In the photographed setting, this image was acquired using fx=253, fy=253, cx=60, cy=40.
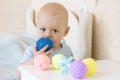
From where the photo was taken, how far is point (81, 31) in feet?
4.09

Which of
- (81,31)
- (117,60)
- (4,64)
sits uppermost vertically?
(81,31)

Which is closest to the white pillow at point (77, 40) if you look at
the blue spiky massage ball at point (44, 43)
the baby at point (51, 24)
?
the baby at point (51, 24)

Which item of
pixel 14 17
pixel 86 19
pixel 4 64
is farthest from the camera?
pixel 14 17

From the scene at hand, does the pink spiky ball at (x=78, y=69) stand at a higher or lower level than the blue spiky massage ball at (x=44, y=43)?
lower

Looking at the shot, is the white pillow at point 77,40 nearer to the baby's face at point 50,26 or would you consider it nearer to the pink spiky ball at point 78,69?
the baby's face at point 50,26

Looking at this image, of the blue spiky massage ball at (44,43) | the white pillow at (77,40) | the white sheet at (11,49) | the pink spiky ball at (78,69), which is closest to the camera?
the pink spiky ball at (78,69)

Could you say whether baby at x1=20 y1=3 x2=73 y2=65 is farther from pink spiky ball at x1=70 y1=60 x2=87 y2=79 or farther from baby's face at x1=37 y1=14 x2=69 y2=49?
pink spiky ball at x1=70 y1=60 x2=87 y2=79

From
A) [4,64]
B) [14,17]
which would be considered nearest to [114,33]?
[4,64]

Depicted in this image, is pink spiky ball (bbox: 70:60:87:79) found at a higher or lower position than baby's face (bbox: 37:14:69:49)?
lower

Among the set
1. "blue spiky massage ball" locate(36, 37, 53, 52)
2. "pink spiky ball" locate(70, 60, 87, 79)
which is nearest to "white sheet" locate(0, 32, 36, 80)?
"blue spiky massage ball" locate(36, 37, 53, 52)

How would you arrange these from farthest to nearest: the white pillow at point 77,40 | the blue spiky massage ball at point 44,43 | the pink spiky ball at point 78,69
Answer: the white pillow at point 77,40
the blue spiky massage ball at point 44,43
the pink spiky ball at point 78,69

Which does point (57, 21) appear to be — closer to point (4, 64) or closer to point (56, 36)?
point (56, 36)

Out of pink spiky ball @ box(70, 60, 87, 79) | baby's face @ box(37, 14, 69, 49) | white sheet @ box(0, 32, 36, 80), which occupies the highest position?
baby's face @ box(37, 14, 69, 49)

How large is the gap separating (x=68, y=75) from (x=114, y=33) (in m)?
0.39
